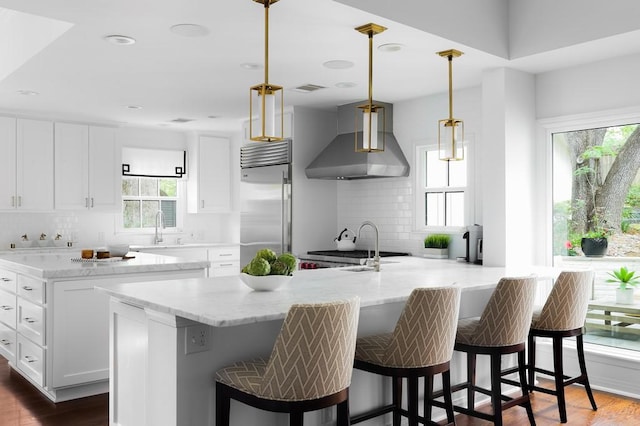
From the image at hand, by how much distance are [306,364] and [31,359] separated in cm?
302

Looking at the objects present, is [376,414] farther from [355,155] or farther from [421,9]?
[355,155]

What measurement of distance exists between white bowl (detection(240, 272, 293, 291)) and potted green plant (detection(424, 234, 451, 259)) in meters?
2.85

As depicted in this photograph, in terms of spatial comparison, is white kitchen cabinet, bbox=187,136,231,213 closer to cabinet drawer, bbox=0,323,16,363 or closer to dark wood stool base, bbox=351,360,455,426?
cabinet drawer, bbox=0,323,16,363

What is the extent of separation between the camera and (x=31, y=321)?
439 centimetres

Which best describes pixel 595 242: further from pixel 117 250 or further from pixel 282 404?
pixel 117 250

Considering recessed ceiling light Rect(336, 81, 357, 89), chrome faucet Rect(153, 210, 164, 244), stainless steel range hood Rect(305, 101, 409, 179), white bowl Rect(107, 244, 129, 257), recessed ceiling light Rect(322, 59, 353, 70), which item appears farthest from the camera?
chrome faucet Rect(153, 210, 164, 244)

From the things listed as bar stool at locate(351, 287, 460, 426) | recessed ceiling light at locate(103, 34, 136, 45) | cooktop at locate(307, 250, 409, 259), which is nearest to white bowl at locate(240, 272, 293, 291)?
bar stool at locate(351, 287, 460, 426)

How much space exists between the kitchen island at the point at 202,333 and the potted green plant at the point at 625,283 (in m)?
1.36

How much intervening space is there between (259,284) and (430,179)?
331 centimetres

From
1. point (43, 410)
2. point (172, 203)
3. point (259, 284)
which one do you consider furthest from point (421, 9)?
point (172, 203)

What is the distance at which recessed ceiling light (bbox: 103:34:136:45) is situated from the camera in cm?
387

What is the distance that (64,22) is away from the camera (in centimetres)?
370

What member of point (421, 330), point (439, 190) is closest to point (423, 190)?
point (439, 190)

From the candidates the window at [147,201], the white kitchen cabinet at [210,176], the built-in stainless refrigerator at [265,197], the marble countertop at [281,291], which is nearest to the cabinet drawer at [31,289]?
the marble countertop at [281,291]
